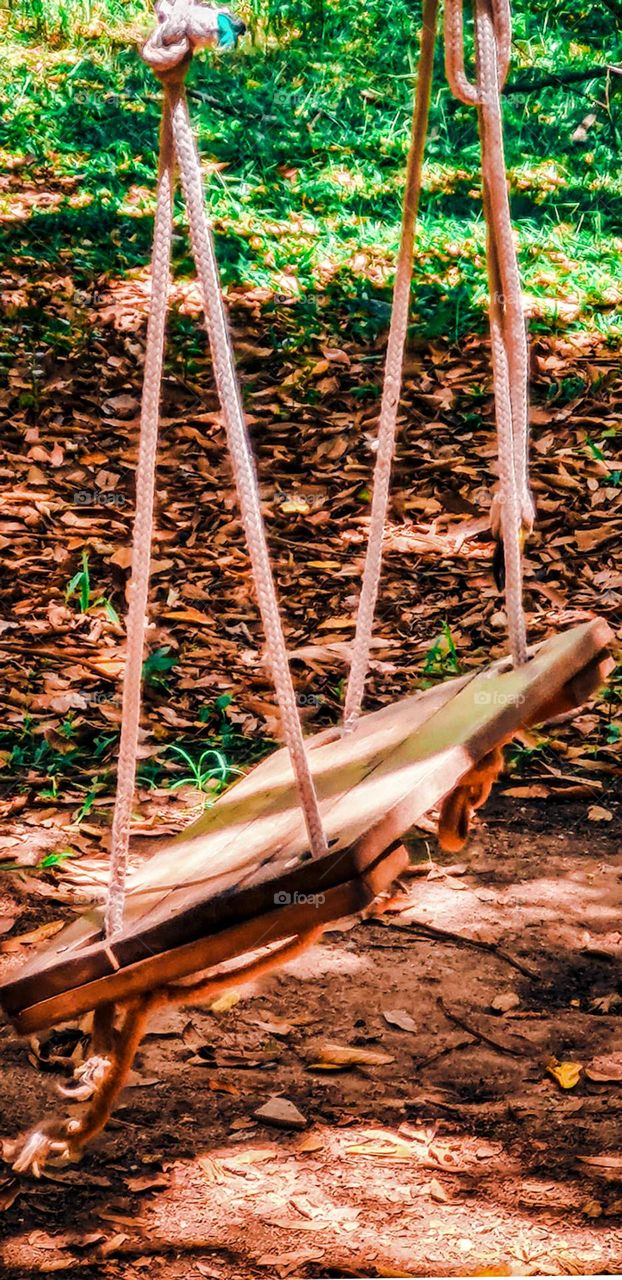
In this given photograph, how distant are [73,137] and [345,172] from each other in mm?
1286

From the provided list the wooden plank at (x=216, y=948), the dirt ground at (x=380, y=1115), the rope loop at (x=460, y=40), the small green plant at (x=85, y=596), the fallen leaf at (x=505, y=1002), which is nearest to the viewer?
the wooden plank at (x=216, y=948)

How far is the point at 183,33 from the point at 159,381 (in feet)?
1.17

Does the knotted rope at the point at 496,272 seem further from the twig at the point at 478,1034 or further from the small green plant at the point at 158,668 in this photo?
the small green plant at the point at 158,668

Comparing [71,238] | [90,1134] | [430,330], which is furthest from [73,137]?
[90,1134]

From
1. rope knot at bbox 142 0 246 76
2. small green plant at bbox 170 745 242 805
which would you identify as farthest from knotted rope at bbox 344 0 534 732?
small green plant at bbox 170 745 242 805

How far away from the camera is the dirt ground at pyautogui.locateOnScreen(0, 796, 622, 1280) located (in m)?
2.14

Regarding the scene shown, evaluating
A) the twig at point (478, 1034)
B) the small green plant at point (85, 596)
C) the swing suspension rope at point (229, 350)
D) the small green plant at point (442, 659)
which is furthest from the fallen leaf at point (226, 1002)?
the small green plant at point (85, 596)

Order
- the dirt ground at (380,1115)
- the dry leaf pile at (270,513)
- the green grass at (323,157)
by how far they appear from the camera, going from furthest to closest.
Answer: the green grass at (323,157), the dry leaf pile at (270,513), the dirt ground at (380,1115)

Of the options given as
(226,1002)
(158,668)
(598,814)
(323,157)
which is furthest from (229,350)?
(323,157)

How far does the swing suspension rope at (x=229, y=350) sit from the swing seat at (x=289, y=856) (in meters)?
0.05

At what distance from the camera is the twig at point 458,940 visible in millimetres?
2729

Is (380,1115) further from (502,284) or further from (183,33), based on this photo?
(183,33)

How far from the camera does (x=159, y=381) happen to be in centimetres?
138

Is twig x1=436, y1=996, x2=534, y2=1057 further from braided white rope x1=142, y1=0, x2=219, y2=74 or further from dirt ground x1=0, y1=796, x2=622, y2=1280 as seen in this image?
braided white rope x1=142, y1=0, x2=219, y2=74
